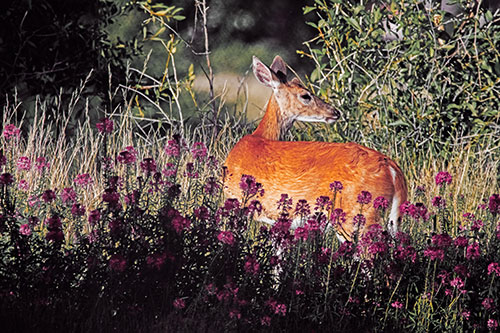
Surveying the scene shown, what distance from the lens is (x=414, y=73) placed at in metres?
6.81

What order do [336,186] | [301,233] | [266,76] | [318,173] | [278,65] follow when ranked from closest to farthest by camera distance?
[301,233]
[336,186]
[318,173]
[266,76]
[278,65]

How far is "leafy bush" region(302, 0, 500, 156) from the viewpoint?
6.75m

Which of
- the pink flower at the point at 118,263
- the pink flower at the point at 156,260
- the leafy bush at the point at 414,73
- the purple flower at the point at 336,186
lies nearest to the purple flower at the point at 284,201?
the purple flower at the point at 336,186

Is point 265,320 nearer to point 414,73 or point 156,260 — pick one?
Answer: point 156,260

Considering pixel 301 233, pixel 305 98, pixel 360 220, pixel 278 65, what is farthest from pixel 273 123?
pixel 301 233

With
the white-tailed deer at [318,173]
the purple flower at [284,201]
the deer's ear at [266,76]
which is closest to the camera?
the purple flower at [284,201]

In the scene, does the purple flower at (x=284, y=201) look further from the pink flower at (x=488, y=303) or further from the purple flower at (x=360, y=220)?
the pink flower at (x=488, y=303)

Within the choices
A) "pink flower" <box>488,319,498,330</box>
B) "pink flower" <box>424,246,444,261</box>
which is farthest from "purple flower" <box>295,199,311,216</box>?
"pink flower" <box>488,319,498,330</box>

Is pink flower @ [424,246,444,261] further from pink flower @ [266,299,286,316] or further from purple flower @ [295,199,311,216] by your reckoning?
pink flower @ [266,299,286,316]

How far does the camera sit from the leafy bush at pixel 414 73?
22.1 ft

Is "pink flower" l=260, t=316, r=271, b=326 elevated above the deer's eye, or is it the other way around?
the deer's eye

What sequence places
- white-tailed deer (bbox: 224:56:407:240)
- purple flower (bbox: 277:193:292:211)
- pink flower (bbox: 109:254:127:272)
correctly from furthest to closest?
white-tailed deer (bbox: 224:56:407:240)
purple flower (bbox: 277:193:292:211)
pink flower (bbox: 109:254:127:272)

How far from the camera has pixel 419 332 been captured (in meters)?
3.46

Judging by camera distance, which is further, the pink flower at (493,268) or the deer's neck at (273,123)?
the deer's neck at (273,123)
